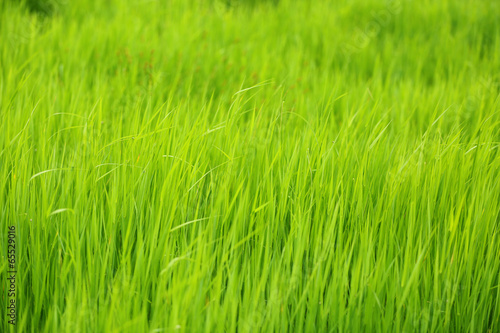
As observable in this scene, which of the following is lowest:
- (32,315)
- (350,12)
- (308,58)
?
(32,315)

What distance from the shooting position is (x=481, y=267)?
1235 millimetres

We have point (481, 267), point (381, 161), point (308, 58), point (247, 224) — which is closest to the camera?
point (481, 267)

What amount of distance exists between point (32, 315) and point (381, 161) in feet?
4.06

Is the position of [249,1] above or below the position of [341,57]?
above

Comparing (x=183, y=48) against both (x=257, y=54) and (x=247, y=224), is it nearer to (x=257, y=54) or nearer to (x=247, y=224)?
(x=257, y=54)

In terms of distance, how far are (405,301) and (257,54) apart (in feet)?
7.05

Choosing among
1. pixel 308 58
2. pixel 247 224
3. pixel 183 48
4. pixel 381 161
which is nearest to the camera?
pixel 247 224

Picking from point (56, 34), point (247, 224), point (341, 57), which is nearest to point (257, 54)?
point (341, 57)

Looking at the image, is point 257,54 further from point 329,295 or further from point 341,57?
point 329,295

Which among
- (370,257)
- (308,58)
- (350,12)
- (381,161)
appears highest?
(350,12)

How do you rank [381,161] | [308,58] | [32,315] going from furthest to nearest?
[308,58], [381,161], [32,315]

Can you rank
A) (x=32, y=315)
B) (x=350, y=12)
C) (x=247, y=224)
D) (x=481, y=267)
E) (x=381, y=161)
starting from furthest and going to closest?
(x=350, y=12), (x=381, y=161), (x=247, y=224), (x=481, y=267), (x=32, y=315)

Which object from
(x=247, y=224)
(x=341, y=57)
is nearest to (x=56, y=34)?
(x=341, y=57)

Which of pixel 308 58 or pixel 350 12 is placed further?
pixel 350 12
